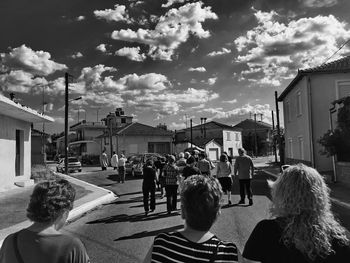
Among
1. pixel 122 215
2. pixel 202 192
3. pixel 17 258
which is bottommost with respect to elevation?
pixel 122 215

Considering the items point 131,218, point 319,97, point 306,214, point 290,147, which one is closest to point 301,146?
point 319,97

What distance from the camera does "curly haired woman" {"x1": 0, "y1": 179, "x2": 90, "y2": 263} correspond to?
229 cm

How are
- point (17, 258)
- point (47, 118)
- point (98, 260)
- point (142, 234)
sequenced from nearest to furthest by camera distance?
point (17, 258) < point (98, 260) < point (142, 234) < point (47, 118)

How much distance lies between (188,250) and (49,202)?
102cm

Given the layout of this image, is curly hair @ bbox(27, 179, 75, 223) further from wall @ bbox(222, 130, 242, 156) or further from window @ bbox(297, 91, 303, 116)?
wall @ bbox(222, 130, 242, 156)

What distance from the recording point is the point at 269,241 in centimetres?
238

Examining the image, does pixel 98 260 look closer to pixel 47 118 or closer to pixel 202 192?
pixel 202 192

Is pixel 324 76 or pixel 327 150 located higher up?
pixel 324 76

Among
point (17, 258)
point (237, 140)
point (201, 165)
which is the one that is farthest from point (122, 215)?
point (237, 140)

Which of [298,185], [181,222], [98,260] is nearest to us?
[298,185]

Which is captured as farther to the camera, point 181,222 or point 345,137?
point 345,137

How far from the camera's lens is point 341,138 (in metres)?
16.2

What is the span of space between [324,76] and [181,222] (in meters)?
15.8

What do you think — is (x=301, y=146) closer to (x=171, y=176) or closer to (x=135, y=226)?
(x=171, y=176)
